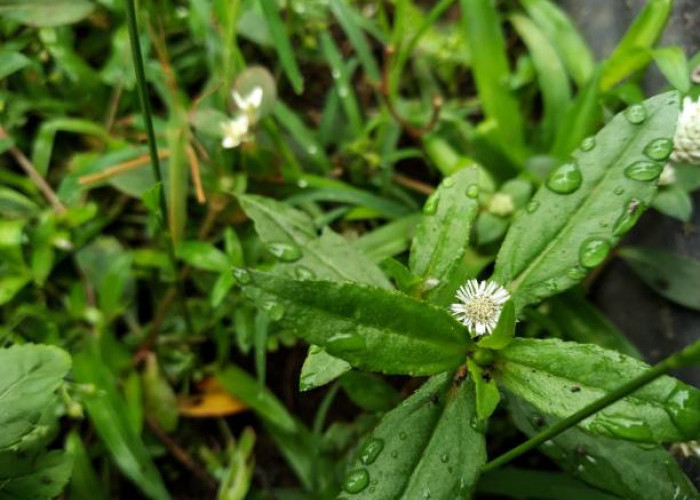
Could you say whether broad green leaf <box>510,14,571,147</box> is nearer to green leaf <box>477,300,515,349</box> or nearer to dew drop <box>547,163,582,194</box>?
dew drop <box>547,163,582,194</box>

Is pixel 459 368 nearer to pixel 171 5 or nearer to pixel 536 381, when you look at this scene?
pixel 536 381

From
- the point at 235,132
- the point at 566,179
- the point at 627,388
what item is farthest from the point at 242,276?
the point at 235,132

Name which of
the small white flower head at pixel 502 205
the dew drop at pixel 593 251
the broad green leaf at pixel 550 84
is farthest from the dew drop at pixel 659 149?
the broad green leaf at pixel 550 84

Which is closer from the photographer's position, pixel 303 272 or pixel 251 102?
pixel 303 272

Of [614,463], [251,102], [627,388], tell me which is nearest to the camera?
[627,388]

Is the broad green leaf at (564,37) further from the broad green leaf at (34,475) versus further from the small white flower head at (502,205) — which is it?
the broad green leaf at (34,475)

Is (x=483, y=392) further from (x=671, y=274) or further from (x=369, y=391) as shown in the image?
(x=671, y=274)
